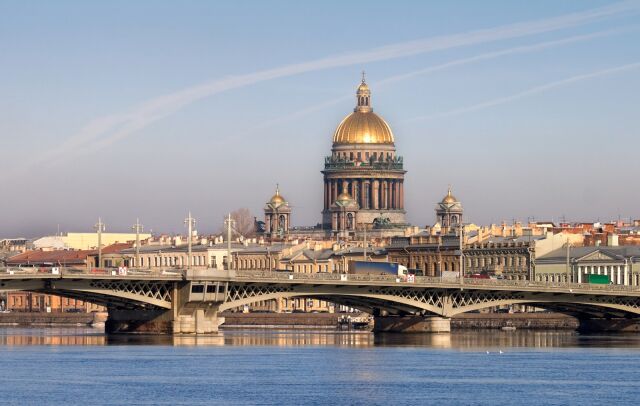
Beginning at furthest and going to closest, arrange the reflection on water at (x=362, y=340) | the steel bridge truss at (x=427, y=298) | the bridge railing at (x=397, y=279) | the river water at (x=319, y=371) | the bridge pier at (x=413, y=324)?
1. the bridge pier at (x=413, y=324)
2. the steel bridge truss at (x=427, y=298)
3. the bridge railing at (x=397, y=279)
4. the reflection on water at (x=362, y=340)
5. the river water at (x=319, y=371)

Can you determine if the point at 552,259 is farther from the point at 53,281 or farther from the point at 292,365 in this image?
the point at 292,365

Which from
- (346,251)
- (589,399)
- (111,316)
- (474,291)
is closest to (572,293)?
(474,291)

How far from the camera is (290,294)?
118m

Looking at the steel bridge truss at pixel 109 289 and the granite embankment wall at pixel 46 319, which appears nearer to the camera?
the steel bridge truss at pixel 109 289

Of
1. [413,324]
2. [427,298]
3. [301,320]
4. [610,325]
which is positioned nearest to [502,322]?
[610,325]

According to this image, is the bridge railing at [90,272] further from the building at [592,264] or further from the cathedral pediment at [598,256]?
the cathedral pediment at [598,256]

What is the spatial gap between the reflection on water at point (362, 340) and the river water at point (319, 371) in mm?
166

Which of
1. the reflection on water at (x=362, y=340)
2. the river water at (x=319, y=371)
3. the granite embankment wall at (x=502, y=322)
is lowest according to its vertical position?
the river water at (x=319, y=371)

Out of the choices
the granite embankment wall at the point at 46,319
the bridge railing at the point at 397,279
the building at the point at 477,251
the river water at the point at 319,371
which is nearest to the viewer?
the river water at the point at 319,371

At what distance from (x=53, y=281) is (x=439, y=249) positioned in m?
79.0

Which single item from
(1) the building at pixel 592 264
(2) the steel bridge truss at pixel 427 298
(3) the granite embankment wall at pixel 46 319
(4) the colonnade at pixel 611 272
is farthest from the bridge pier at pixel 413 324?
(3) the granite embankment wall at pixel 46 319

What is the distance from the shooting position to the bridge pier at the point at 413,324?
124750mm

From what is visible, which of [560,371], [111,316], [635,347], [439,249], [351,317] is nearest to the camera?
[560,371]

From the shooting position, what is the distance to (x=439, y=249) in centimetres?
18488
